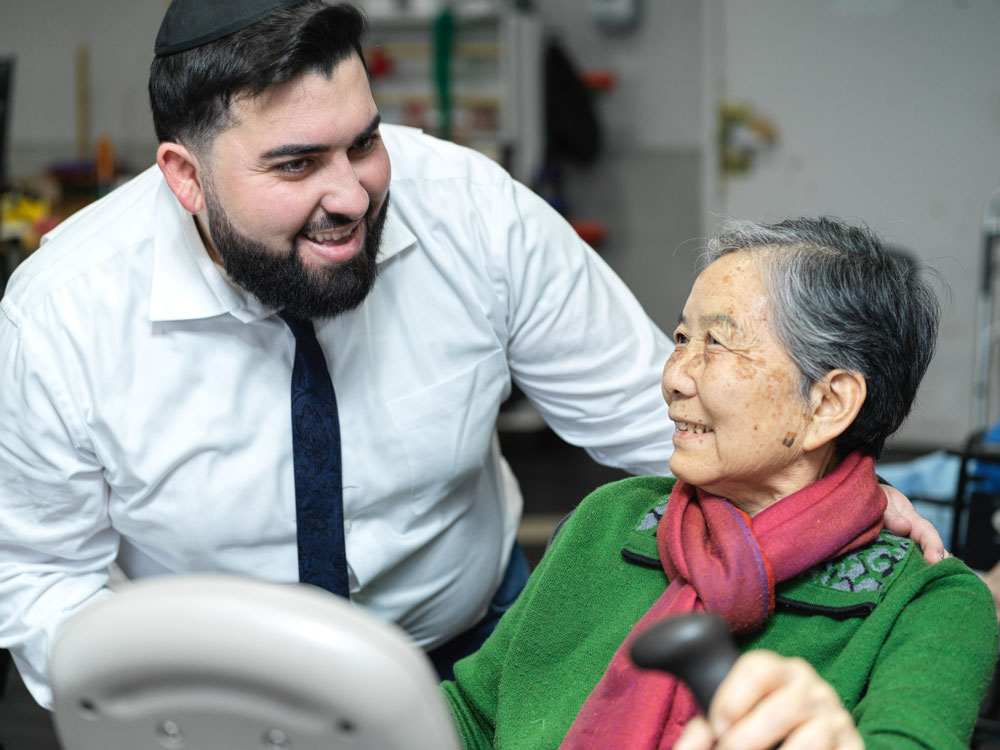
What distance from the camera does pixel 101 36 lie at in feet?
19.9

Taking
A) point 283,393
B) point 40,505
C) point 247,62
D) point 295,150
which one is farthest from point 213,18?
point 40,505

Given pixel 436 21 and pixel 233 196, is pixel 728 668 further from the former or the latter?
pixel 436 21

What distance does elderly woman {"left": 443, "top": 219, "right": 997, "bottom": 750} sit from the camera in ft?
3.61

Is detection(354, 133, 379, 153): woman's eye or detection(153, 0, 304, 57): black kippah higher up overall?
detection(153, 0, 304, 57): black kippah

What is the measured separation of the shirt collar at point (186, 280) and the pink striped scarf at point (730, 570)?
71cm

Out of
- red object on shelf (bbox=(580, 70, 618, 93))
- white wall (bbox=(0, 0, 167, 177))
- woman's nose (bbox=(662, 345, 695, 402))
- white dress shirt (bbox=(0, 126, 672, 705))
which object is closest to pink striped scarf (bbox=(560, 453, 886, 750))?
woman's nose (bbox=(662, 345, 695, 402))

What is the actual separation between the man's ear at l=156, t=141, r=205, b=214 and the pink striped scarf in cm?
79

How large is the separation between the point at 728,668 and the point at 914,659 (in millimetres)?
357

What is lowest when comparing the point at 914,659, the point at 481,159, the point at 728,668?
the point at 914,659

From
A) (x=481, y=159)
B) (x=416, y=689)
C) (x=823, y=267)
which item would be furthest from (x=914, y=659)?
(x=481, y=159)

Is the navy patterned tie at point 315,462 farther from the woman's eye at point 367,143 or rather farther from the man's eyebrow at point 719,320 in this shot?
the man's eyebrow at point 719,320

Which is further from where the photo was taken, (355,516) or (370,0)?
(370,0)

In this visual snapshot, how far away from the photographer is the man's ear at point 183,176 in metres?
1.49

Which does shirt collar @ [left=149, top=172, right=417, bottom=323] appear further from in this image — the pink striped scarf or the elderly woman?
the pink striped scarf
